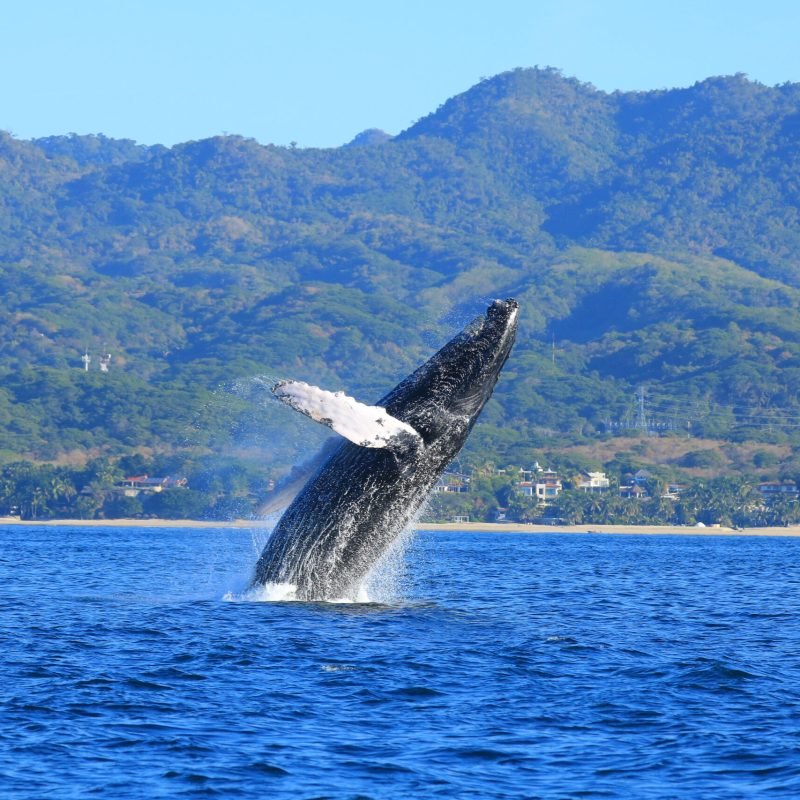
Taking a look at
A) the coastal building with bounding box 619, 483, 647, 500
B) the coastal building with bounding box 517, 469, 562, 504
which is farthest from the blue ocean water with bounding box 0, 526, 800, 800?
the coastal building with bounding box 619, 483, 647, 500

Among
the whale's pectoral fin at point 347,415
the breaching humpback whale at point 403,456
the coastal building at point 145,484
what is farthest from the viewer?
the coastal building at point 145,484

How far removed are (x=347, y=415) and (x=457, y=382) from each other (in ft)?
7.49

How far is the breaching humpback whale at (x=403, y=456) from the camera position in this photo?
23.4 m

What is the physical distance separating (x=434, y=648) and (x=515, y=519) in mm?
166542

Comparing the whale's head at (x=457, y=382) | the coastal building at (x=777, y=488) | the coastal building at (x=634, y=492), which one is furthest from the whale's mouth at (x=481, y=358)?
the coastal building at (x=777, y=488)

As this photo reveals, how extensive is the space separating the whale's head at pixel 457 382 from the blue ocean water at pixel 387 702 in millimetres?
3180

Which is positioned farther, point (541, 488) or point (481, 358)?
point (541, 488)

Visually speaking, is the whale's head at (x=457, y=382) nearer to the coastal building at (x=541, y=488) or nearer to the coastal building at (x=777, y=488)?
the coastal building at (x=541, y=488)

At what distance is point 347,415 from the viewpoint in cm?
2188

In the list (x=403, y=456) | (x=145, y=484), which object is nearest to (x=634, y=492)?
(x=145, y=484)

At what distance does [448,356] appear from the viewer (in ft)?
77.7

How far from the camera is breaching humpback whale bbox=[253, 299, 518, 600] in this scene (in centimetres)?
2339

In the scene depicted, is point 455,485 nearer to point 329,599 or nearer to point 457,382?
point 329,599

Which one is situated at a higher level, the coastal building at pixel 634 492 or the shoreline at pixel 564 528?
the coastal building at pixel 634 492
